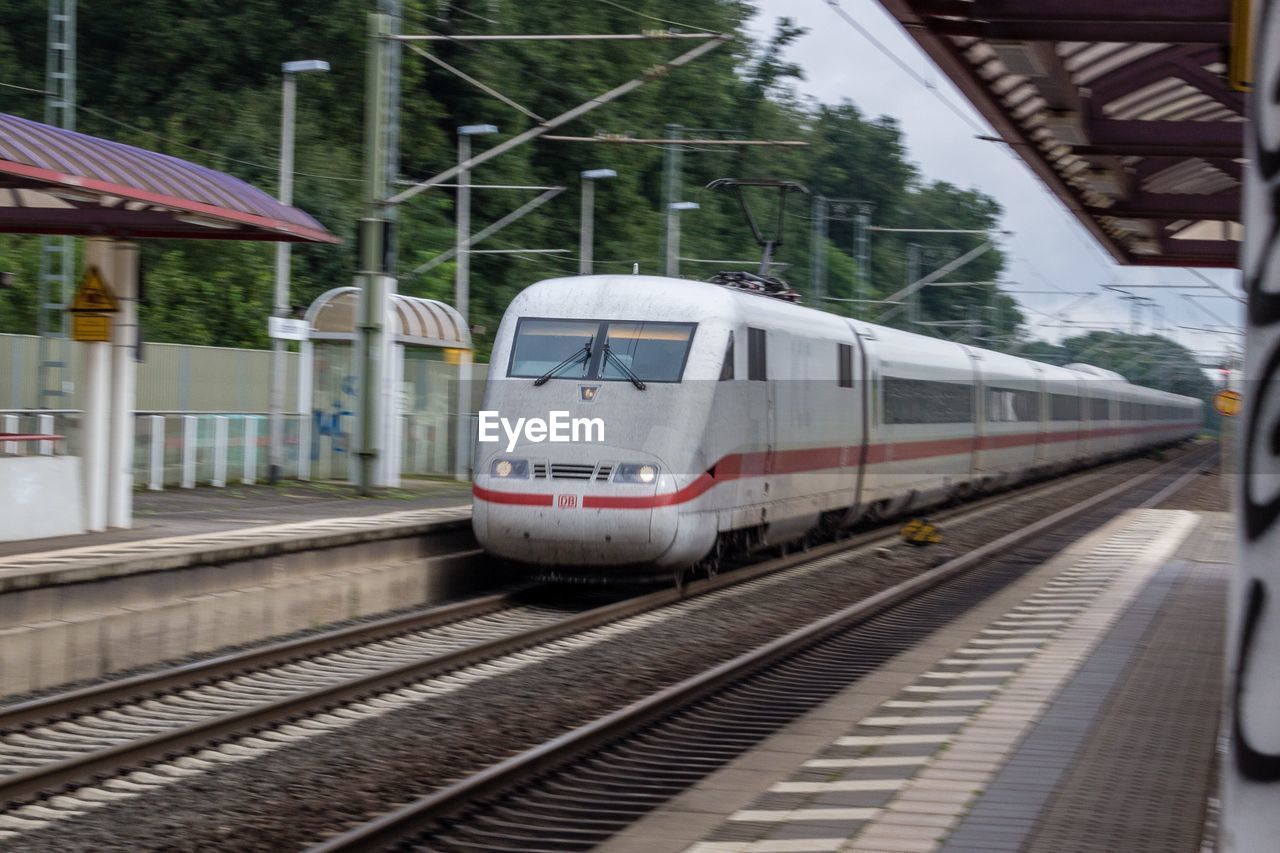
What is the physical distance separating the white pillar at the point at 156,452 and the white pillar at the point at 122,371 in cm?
617

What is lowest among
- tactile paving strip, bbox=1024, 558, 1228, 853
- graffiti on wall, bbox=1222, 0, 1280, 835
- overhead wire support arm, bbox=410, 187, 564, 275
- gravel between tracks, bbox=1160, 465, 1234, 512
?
gravel between tracks, bbox=1160, 465, 1234, 512

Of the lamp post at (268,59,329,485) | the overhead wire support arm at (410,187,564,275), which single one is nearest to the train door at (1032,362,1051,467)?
the overhead wire support arm at (410,187,564,275)

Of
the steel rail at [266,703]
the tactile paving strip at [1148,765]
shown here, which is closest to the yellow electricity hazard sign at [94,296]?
the steel rail at [266,703]

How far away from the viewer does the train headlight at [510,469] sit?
44.7ft

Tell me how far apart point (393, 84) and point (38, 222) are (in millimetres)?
8074

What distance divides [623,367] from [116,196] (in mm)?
4673

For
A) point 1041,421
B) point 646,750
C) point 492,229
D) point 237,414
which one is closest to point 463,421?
point 237,414

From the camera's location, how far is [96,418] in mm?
13891

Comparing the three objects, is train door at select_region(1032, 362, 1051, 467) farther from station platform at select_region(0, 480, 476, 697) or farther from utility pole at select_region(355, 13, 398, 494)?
station platform at select_region(0, 480, 476, 697)

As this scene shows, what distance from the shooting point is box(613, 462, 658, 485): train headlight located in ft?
43.8

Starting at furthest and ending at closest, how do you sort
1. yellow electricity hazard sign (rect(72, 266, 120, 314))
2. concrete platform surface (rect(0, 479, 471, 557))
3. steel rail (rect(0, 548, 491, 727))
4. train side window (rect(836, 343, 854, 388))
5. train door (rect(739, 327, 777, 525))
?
train side window (rect(836, 343, 854, 388)) < train door (rect(739, 327, 777, 525)) < yellow electricity hazard sign (rect(72, 266, 120, 314)) < concrete platform surface (rect(0, 479, 471, 557)) < steel rail (rect(0, 548, 491, 727))

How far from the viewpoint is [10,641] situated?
376 inches

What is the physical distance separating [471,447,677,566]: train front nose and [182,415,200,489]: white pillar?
855 cm

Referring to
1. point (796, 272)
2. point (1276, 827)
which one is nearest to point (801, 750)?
point (1276, 827)
